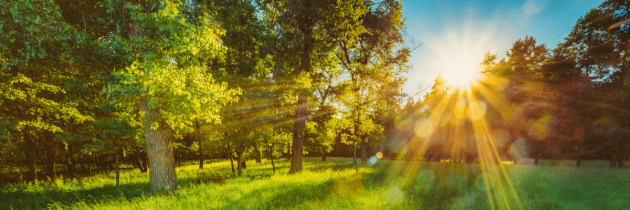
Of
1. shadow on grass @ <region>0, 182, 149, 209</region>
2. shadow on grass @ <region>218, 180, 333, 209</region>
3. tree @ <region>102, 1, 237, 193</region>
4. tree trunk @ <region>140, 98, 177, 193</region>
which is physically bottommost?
shadow on grass @ <region>0, 182, 149, 209</region>

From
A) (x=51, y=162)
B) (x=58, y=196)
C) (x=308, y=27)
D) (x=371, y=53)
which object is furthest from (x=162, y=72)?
(x=51, y=162)

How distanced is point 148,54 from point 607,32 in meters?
33.0

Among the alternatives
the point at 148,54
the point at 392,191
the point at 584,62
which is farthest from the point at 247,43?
the point at 584,62

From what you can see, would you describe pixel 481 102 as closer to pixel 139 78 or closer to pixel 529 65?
pixel 529 65

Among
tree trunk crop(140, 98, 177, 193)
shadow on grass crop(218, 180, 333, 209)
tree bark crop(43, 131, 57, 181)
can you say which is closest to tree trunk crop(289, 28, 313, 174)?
shadow on grass crop(218, 180, 333, 209)

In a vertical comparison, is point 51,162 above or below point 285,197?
above

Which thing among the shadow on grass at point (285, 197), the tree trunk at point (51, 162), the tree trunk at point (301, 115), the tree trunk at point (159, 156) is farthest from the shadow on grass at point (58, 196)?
the tree trunk at point (301, 115)

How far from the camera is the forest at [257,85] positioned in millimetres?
6719

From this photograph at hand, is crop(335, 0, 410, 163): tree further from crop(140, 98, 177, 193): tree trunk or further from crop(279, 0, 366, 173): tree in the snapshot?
crop(140, 98, 177, 193): tree trunk

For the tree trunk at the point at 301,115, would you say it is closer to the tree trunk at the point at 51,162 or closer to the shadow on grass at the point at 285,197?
the shadow on grass at the point at 285,197

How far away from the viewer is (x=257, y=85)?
12.0 metres

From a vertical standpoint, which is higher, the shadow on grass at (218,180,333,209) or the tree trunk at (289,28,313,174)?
the tree trunk at (289,28,313,174)

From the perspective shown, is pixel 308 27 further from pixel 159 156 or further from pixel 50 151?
pixel 50 151

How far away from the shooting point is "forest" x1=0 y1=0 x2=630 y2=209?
672cm
